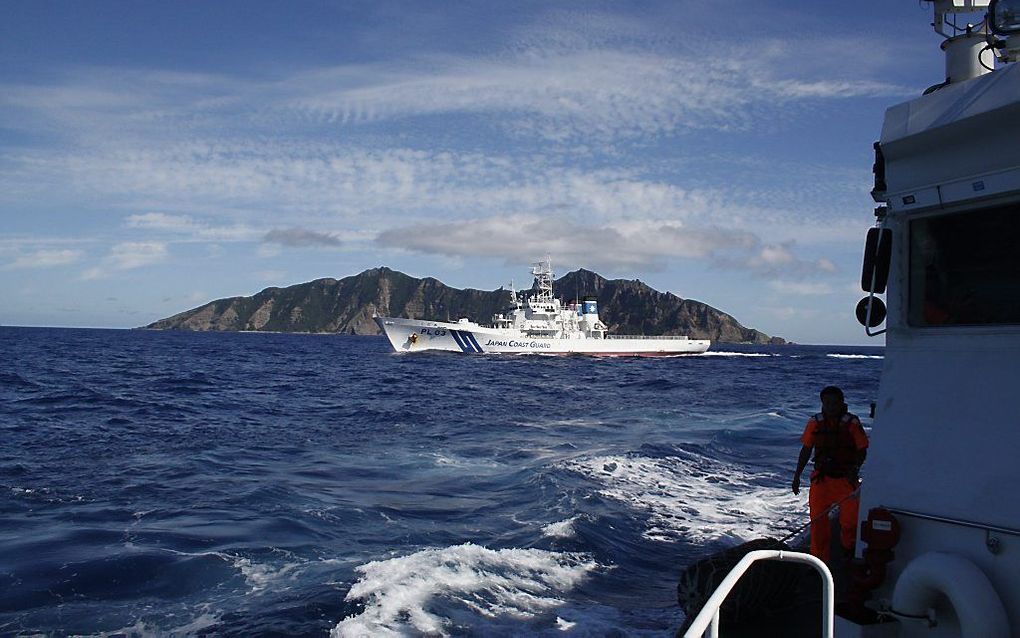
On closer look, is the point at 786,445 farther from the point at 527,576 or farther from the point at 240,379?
the point at 240,379

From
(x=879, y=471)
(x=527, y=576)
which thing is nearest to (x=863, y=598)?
(x=879, y=471)

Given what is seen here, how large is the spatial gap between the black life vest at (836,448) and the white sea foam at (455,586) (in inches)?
127

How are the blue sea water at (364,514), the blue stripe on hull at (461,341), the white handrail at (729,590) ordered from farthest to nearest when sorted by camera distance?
the blue stripe on hull at (461,341)
the blue sea water at (364,514)
the white handrail at (729,590)

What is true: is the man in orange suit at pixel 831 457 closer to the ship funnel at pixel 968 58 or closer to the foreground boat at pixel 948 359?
the foreground boat at pixel 948 359

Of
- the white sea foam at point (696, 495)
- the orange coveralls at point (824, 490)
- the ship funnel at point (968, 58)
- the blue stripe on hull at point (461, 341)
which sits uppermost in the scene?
the ship funnel at point (968, 58)

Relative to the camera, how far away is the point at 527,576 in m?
8.52

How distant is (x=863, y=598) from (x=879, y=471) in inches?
28.8

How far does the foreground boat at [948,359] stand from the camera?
152 inches

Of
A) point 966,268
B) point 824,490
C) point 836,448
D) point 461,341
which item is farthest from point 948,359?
point 461,341

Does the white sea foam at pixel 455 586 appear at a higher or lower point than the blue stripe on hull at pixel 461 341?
lower

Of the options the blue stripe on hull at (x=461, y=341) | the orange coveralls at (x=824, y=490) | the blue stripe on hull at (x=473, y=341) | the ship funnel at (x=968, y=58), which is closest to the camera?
the ship funnel at (x=968, y=58)

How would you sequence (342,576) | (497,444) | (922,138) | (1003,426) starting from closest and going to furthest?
1. (1003,426)
2. (922,138)
3. (342,576)
4. (497,444)

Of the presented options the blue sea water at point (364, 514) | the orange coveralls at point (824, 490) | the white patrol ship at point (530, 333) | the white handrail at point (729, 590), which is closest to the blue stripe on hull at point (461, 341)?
the white patrol ship at point (530, 333)

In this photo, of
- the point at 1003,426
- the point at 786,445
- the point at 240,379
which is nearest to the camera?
the point at 1003,426
